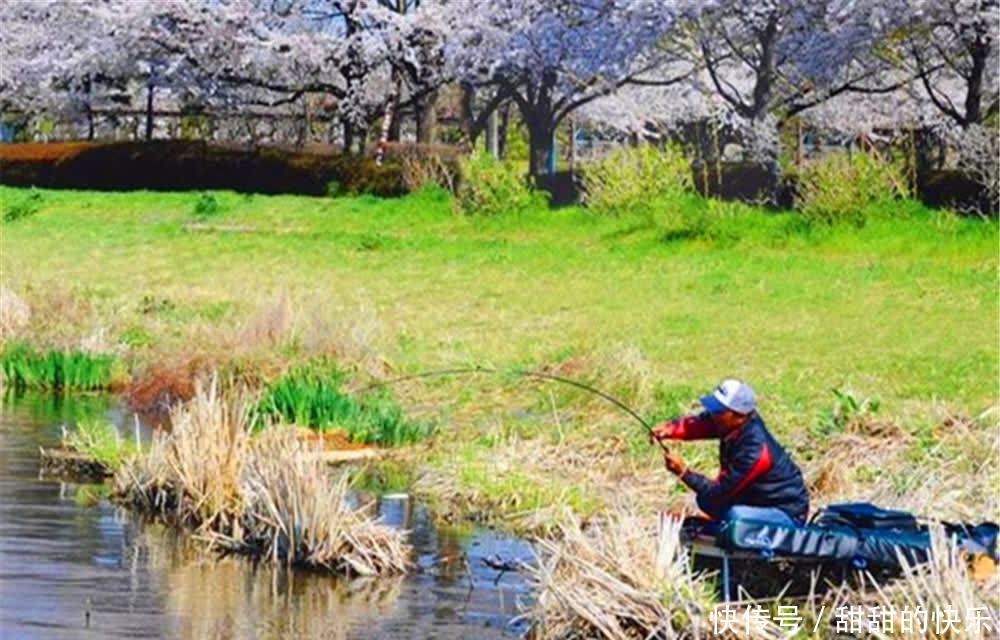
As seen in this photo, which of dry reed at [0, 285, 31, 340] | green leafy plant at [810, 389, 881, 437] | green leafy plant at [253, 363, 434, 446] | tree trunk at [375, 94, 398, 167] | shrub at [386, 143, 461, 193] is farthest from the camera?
tree trunk at [375, 94, 398, 167]

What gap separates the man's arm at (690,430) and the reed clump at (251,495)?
201 centimetres

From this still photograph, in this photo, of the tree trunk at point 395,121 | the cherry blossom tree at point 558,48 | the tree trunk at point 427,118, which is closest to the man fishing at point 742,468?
the cherry blossom tree at point 558,48

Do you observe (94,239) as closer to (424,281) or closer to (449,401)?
(424,281)

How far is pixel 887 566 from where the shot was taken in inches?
411

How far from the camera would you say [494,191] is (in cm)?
3206

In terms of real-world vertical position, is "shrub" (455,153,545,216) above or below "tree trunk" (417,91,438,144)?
below

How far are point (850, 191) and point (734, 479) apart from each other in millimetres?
17306

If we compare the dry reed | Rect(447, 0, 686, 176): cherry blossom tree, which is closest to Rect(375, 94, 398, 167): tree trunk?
Rect(447, 0, 686, 176): cherry blossom tree

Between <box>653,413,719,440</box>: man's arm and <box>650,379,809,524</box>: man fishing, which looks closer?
<box>650,379,809,524</box>: man fishing

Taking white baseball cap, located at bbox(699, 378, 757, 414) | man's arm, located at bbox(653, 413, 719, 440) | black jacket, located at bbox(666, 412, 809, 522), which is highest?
white baseball cap, located at bbox(699, 378, 757, 414)

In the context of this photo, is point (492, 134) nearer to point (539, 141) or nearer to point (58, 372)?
point (539, 141)

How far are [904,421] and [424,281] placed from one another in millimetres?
11404

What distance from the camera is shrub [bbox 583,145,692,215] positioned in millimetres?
29688

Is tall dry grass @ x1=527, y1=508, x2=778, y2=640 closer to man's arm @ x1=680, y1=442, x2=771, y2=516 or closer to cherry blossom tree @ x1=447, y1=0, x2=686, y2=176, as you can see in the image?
man's arm @ x1=680, y1=442, x2=771, y2=516
